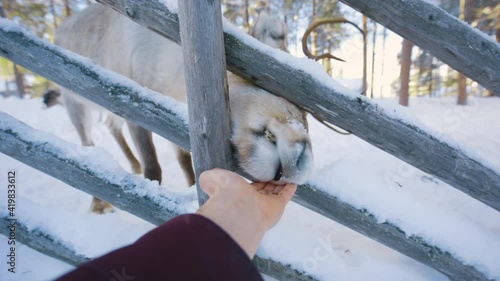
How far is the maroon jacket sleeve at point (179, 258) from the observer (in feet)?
2.09

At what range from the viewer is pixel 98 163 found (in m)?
1.76

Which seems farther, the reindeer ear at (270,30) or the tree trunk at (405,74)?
the tree trunk at (405,74)

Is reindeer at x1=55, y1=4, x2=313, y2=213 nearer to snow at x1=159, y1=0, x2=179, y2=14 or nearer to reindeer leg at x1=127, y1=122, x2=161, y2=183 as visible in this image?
reindeer leg at x1=127, y1=122, x2=161, y2=183

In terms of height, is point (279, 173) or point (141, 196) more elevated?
point (279, 173)

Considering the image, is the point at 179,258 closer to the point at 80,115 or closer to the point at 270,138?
the point at 270,138

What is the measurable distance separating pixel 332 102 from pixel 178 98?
1.08 metres

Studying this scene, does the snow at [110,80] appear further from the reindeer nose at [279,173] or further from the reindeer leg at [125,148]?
the reindeer leg at [125,148]

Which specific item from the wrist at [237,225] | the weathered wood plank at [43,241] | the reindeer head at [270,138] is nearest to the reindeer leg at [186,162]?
the weathered wood plank at [43,241]

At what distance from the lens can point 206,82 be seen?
1.20m

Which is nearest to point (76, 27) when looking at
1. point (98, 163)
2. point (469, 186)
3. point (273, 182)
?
point (98, 163)

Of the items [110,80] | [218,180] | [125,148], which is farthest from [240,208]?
[125,148]

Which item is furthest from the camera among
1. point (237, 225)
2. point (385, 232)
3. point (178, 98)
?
point (178, 98)

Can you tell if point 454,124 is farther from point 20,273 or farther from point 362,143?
point 20,273

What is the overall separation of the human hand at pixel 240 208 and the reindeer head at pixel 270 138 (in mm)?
120
